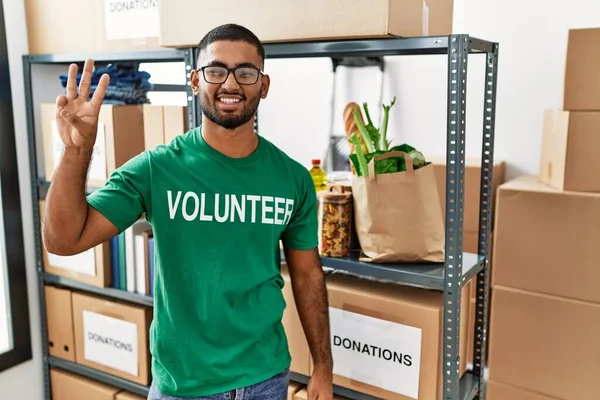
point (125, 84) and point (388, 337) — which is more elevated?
point (125, 84)

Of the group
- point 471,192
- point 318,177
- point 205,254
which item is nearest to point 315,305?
point 205,254

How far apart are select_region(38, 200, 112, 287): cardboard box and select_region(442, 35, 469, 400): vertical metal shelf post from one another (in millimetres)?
1294

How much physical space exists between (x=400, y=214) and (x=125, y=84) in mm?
1205

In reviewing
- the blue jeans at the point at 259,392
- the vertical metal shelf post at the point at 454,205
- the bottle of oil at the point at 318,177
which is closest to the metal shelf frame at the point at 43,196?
the bottle of oil at the point at 318,177

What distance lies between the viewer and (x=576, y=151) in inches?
78.9

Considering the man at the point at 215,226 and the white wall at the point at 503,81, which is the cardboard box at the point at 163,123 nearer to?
the man at the point at 215,226

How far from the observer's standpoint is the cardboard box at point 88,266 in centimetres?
217

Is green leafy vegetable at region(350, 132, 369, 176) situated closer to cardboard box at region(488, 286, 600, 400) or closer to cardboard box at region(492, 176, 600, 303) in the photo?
cardboard box at region(492, 176, 600, 303)

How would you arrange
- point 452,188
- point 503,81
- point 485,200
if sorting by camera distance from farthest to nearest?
point 503,81 < point 485,200 < point 452,188

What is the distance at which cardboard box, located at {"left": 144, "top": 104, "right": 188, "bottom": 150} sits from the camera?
198cm

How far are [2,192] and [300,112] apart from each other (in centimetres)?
197

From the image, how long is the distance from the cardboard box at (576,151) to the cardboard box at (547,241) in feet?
0.15

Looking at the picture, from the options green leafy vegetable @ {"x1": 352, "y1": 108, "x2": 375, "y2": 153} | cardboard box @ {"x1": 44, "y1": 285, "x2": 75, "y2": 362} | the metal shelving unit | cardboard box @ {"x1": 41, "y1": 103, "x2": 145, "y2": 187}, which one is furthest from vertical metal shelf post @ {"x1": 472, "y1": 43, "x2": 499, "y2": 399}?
cardboard box @ {"x1": 44, "y1": 285, "x2": 75, "y2": 362}

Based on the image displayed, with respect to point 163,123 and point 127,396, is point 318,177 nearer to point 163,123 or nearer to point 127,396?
point 163,123
